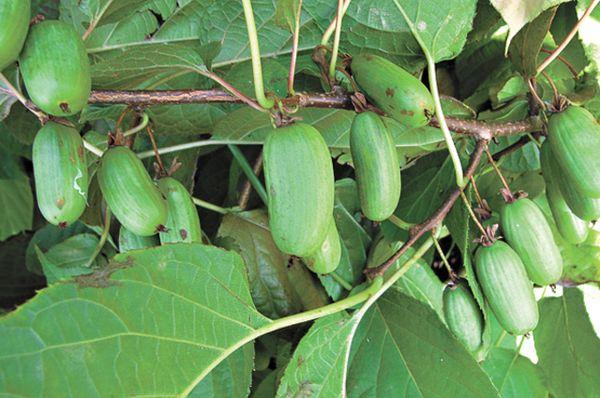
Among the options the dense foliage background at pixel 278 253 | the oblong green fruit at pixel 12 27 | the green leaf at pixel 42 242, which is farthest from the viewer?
the green leaf at pixel 42 242

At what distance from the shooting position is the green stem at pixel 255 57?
0.77 m

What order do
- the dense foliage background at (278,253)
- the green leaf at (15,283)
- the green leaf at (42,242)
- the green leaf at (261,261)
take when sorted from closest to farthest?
the dense foliage background at (278,253), the green leaf at (261,261), the green leaf at (42,242), the green leaf at (15,283)

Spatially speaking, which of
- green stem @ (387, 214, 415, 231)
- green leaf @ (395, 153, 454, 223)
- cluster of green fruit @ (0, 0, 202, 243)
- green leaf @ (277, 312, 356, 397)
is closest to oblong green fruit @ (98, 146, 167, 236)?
cluster of green fruit @ (0, 0, 202, 243)

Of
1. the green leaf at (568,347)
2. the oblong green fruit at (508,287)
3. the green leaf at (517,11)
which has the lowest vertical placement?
the green leaf at (568,347)

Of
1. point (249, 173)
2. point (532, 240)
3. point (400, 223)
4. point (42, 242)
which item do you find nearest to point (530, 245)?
point (532, 240)

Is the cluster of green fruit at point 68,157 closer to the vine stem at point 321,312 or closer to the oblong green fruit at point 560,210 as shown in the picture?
the vine stem at point 321,312

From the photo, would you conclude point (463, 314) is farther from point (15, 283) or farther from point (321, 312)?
point (15, 283)

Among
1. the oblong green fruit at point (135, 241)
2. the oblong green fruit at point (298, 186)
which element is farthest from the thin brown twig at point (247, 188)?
the oblong green fruit at point (298, 186)

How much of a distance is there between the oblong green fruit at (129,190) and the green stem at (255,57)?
0.72 feet

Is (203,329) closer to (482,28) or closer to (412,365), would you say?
(412,365)

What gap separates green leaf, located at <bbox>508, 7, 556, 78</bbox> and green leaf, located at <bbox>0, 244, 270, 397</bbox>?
23.2 inches

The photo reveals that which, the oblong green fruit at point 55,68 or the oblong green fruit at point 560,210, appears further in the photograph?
the oblong green fruit at point 560,210

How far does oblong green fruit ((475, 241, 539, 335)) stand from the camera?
95 cm

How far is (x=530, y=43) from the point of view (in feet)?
3.37
